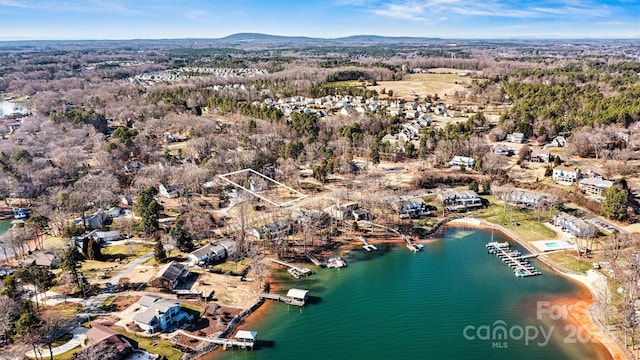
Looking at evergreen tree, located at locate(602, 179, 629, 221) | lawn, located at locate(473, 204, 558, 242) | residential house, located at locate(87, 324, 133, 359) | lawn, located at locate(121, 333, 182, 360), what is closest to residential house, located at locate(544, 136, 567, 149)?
evergreen tree, located at locate(602, 179, 629, 221)

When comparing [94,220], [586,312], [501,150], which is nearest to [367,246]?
[586,312]

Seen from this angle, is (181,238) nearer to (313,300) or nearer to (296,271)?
(296,271)

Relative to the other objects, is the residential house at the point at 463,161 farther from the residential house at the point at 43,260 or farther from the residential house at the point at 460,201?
the residential house at the point at 43,260

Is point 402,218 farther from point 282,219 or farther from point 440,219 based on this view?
point 282,219

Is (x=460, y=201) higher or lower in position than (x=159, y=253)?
higher

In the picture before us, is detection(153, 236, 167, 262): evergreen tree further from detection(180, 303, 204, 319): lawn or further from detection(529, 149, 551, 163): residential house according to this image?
detection(529, 149, 551, 163): residential house

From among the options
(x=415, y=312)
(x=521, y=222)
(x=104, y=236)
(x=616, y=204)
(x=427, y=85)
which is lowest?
(x=415, y=312)

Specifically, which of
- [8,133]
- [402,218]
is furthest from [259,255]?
[8,133]
